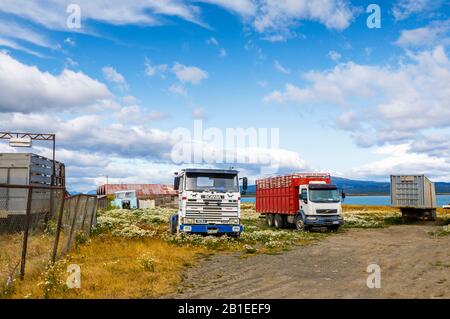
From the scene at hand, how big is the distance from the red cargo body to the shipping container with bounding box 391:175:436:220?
927 centimetres

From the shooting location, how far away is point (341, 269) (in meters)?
13.4

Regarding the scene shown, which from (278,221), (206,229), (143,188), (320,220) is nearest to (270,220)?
(278,221)

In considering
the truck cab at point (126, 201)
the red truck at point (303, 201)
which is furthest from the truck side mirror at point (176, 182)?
the truck cab at point (126, 201)

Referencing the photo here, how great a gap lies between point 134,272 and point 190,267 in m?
2.42

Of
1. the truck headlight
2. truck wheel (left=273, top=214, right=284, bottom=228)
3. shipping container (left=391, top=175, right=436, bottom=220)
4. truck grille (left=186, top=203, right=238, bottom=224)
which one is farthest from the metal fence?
shipping container (left=391, top=175, right=436, bottom=220)

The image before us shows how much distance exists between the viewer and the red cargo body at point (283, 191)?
97.2 ft

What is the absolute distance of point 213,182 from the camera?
20.2 meters

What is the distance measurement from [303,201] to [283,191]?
339 centimetres

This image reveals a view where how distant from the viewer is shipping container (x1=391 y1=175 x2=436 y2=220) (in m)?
34.2

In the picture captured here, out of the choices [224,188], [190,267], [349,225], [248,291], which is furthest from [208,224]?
[349,225]

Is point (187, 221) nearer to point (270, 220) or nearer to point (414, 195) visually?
point (270, 220)

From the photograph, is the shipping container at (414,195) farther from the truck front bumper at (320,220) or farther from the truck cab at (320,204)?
the truck front bumper at (320,220)

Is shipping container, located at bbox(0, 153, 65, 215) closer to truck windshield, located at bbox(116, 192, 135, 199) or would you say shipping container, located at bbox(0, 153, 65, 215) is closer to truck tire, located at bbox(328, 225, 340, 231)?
truck tire, located at bbox(328, 225, 340, 231)
